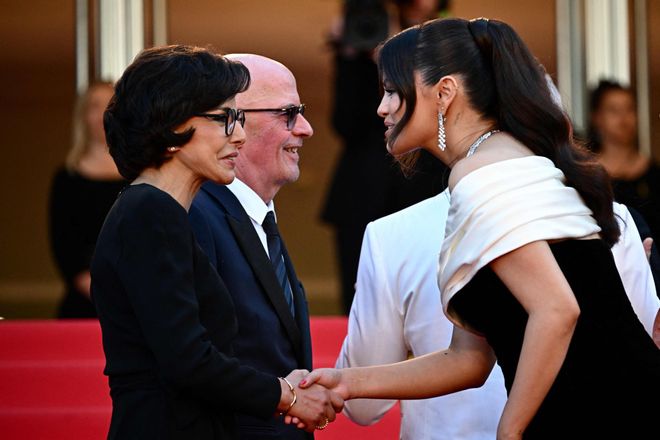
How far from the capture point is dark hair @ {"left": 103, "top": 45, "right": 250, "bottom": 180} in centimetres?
248

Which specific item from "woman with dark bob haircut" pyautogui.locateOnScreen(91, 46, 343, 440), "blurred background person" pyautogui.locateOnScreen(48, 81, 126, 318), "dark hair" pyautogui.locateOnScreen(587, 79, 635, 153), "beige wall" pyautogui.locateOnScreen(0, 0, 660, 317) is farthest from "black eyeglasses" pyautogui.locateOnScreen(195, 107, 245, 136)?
"beige wall" pyautogui.locateOnScreen(0, 0, 660, 317)

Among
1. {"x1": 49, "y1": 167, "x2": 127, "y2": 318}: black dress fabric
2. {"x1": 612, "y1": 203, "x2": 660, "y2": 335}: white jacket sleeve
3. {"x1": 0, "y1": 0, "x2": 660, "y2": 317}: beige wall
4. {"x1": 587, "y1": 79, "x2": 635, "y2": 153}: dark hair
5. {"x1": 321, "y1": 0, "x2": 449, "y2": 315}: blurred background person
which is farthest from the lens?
{"x1": 0, "y1": 0, "x2": 660, "y2": 317}: beige wall

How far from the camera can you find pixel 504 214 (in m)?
2.31

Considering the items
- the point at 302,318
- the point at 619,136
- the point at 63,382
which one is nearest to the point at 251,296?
the point at 302,318

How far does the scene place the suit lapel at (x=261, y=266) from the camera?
2777 mm

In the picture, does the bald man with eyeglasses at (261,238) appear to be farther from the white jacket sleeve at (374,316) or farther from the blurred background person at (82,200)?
the blurred background person at (82,200)

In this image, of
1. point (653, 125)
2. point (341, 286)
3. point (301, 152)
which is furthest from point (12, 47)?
point (653, 125)

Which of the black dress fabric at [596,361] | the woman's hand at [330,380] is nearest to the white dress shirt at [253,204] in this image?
the woman's hand at [330,380]

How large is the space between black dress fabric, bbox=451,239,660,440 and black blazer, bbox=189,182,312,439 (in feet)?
1.86

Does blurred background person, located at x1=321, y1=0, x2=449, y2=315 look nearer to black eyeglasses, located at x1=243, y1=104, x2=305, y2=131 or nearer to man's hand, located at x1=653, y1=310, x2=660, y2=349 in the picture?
black eyeglasses, located at x1=243, y1=104, x2=305, y2=131

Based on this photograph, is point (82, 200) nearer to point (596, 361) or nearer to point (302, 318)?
point (302, 318)

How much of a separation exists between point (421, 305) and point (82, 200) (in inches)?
106

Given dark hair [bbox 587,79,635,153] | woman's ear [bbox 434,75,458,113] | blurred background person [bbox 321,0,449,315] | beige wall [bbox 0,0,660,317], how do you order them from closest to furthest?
1. woman's ear [bbox 434,75,458,113]
2. blurred background person [bbox 321,0,449,315]
3. dark hair [bbox 587,79,635,153]
4. beige wall [bbox 0,0,660,317]

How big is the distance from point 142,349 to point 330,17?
16.3ft
